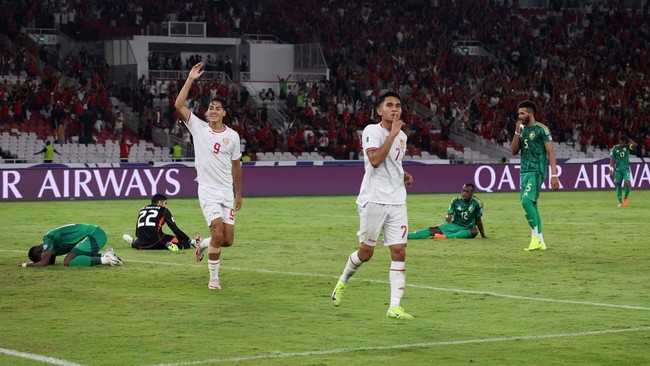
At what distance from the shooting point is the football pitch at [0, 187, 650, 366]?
9.55 m

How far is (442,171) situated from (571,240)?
19669 mm

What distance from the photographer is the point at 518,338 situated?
1030 centimetres

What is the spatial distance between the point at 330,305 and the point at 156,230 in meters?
7.60

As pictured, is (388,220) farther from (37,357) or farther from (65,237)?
(65,237)

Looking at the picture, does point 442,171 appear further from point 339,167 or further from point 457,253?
point 457,253

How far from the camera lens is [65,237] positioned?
54.3ft

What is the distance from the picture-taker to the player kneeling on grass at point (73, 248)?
16.5 meters

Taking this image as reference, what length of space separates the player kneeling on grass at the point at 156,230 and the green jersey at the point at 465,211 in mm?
5195

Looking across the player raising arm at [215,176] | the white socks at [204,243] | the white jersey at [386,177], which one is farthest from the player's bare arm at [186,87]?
the white jersey at [386,177]


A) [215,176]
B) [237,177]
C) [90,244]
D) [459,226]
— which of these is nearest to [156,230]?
[90,244]

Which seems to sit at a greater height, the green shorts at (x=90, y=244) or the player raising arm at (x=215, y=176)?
the player raising arm at (x=215, y=176)

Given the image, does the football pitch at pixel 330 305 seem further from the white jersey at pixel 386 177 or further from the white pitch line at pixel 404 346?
the white jersey at pixel 386 177

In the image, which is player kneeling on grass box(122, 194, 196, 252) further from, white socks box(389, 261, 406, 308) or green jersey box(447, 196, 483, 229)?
white socks box(389, 261, 406, 308)

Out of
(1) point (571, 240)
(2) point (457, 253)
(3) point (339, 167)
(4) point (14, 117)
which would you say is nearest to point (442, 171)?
(3) point (339, 167)
